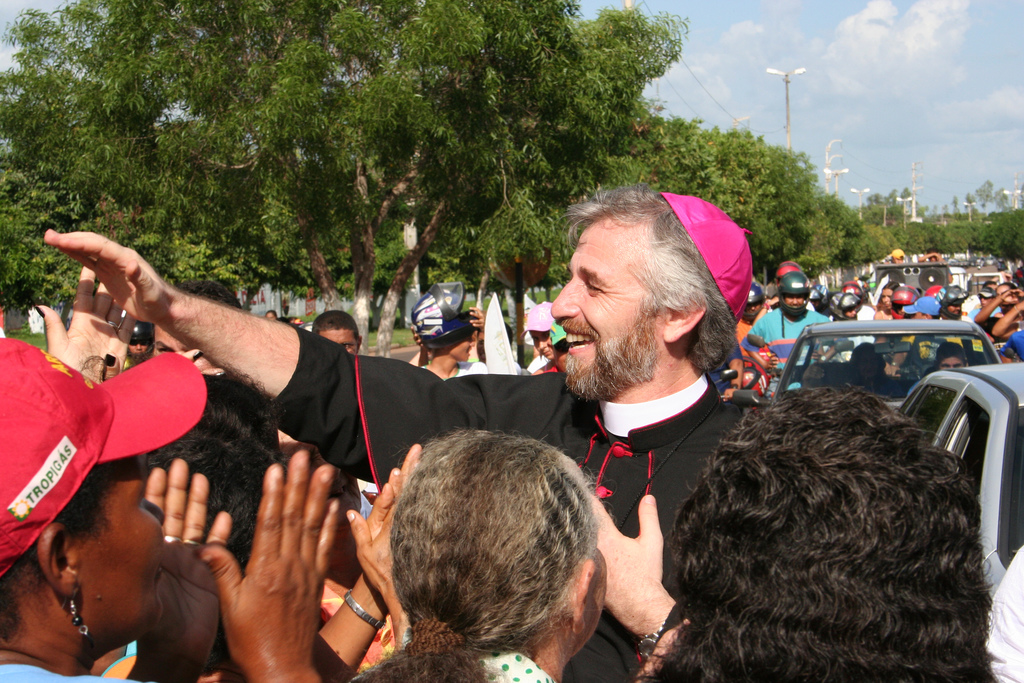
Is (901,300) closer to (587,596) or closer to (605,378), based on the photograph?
(605,378)

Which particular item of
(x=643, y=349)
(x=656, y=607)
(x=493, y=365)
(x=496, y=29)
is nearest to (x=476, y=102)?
(x=496, y=29)

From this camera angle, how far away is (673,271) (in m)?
2.41

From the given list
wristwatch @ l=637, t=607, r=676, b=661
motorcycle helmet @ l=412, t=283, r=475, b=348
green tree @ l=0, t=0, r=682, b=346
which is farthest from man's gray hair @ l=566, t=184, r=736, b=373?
green tree @ l=0, t=0, r=682, b=346

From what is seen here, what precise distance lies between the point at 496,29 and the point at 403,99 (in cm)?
171

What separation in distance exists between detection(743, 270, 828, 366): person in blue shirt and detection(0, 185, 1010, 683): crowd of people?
24.2ft

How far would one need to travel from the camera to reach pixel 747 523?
4.28 feet

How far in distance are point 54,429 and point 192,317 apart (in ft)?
2.35

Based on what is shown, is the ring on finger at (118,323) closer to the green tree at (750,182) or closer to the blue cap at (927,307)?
the blue cap at (927,307)

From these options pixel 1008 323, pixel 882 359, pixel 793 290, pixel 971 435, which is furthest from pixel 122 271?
pixel 1008 323

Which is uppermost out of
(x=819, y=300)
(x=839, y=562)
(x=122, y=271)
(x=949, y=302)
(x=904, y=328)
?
(x=122, y=271)

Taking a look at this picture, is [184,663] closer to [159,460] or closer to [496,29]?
[159,460]

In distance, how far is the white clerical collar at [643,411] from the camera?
7.84 ft

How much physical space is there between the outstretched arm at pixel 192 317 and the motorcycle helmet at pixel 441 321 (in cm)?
397

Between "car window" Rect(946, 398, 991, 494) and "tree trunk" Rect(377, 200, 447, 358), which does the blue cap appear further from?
"car window" Rect(946, 398, 991, 494)
